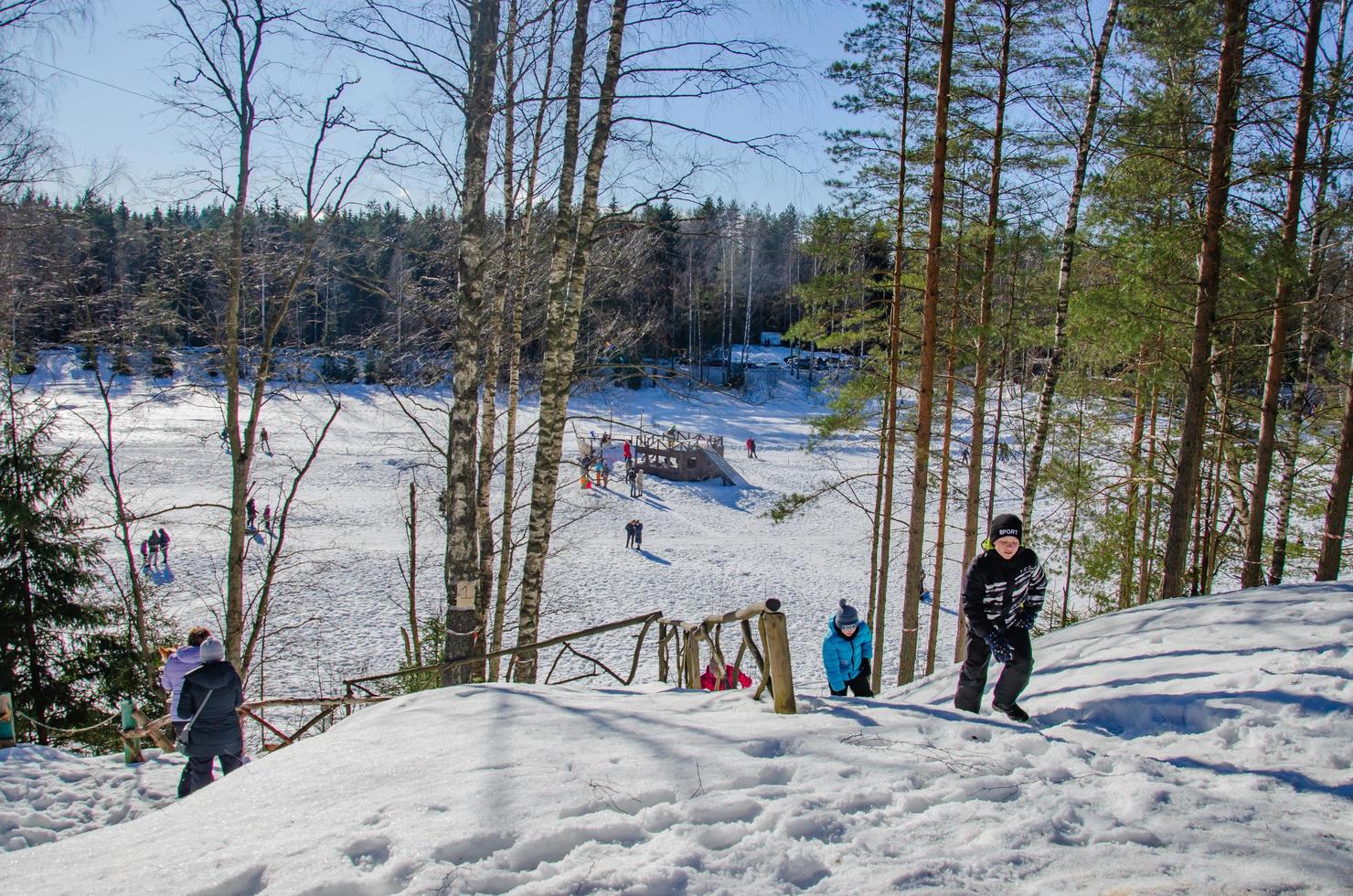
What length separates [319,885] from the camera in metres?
2.45

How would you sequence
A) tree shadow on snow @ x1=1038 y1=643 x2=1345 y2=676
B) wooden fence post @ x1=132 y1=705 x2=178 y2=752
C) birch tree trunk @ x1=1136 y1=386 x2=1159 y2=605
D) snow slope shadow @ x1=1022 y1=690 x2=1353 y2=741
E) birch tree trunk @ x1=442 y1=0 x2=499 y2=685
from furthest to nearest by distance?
birch tree trunk @ x1=1136 y1=386 x2=1159 y2=605 < wooden fence post @ x1=132 y1=705 x2=178 y2=752 < birch tree trunk @ x1=442 y1=0 x2=499 y2=685 < tree shadow on snow @ x1=1038 y1=643 x2=1345 y2=676 < snow slope shadow @ x1=1022 y1=690 x2=1353 y2=741

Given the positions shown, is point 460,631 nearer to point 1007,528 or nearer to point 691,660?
point 691,660

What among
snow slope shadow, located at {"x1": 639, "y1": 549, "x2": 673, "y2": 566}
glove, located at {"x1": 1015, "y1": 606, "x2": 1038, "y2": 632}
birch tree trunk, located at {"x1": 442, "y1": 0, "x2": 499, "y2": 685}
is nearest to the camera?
glove, located at {"x1": 1015, "y1": 606, "x2": 1038, "y2": 632}

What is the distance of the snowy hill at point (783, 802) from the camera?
247 cm

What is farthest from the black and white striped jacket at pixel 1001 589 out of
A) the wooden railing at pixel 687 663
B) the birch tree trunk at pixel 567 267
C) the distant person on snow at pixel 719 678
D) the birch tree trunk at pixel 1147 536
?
the birch tree trunk at pixel 1147 536

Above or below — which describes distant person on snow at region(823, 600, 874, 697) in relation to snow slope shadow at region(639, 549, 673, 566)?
above

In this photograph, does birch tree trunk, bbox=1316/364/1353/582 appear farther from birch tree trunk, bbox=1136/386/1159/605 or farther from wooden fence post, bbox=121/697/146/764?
wooden fence post, bbox=121/697/146/764

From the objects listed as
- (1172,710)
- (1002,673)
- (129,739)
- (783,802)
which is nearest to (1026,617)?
(1002,673)

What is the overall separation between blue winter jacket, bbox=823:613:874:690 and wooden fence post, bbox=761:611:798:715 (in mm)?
2151

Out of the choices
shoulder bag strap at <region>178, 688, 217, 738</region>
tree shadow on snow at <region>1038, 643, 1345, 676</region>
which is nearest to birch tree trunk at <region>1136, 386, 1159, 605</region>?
tree shadow on snow at <region>1038, 643, 1345, 676</region>

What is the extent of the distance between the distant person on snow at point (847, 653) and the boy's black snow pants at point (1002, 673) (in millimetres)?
1342

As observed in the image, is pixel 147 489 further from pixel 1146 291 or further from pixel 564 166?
pixel 1146 291

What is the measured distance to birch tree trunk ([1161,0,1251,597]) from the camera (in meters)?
7.18

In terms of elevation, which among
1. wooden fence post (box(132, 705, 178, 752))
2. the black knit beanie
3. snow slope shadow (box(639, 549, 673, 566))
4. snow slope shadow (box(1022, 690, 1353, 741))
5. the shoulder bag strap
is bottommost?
snow slope shadow (box(639, 549, 673, 566))
